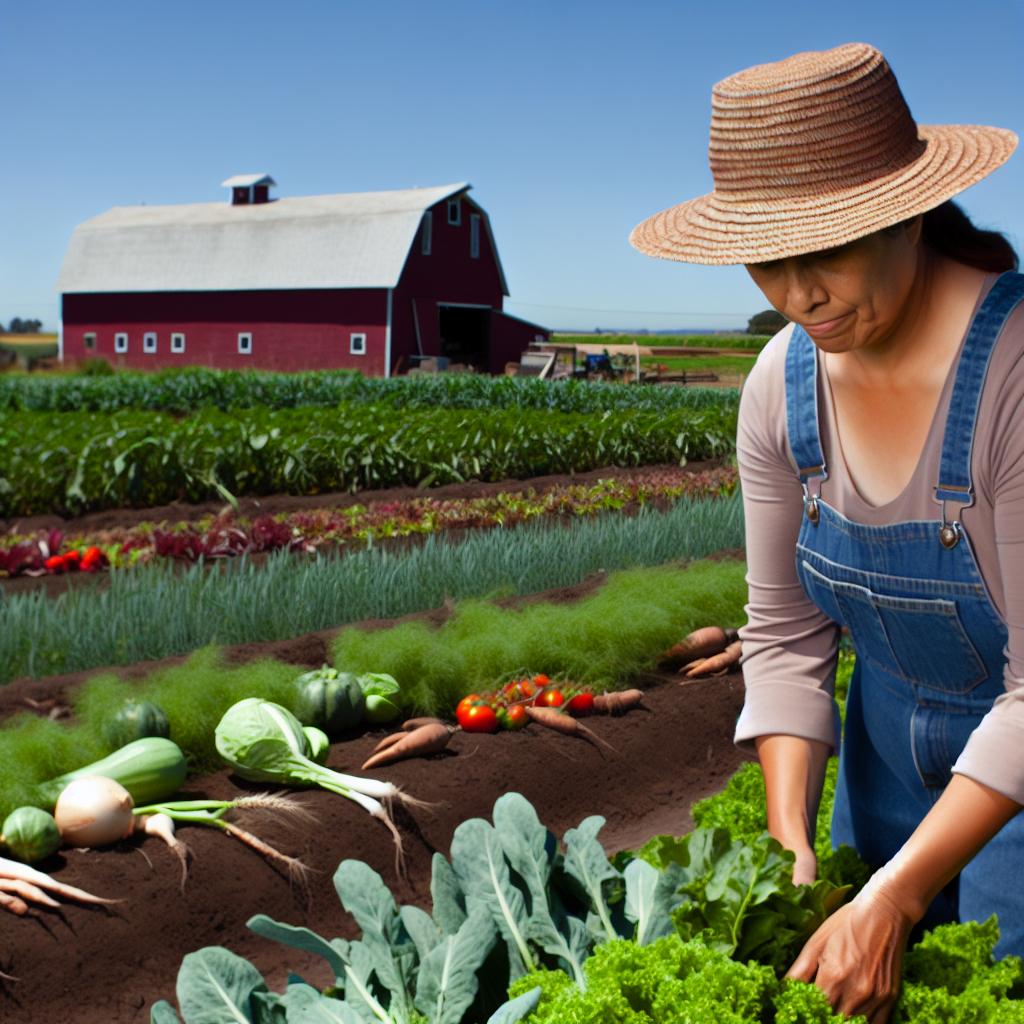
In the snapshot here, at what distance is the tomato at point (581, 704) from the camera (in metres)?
4.79

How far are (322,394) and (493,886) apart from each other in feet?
65.7

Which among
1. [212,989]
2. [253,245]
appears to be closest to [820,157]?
[212,989]

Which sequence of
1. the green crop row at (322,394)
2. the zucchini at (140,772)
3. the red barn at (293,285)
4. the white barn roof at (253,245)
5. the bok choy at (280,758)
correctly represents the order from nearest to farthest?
1. the zucchini at (140,772)
2. the bok choy at (280,758)
3. the green crop row at (322,394)
4. the red barn at (293,285)
5. the white barn roof at (253,245)

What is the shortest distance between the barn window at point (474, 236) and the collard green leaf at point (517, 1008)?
33.5 meters

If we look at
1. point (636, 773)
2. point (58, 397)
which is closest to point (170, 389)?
point (58, 397)

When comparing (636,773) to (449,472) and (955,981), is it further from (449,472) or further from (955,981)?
(449,472)

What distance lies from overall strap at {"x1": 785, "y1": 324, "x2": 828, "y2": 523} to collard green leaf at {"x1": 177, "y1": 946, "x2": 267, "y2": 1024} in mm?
1127

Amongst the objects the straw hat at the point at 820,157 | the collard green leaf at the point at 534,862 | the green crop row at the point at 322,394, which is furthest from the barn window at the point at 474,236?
the straw hat at the point at 820,157

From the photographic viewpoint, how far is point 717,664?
17.7 ft

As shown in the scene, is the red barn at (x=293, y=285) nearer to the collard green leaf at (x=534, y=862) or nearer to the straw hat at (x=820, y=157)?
the collard green leaf at (x=534, y=862)

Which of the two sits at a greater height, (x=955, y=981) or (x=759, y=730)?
(x=759, y=730)

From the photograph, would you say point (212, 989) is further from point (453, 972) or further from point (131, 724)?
point (131, 724)

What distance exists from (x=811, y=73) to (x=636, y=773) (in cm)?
349

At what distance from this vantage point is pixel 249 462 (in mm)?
11008
